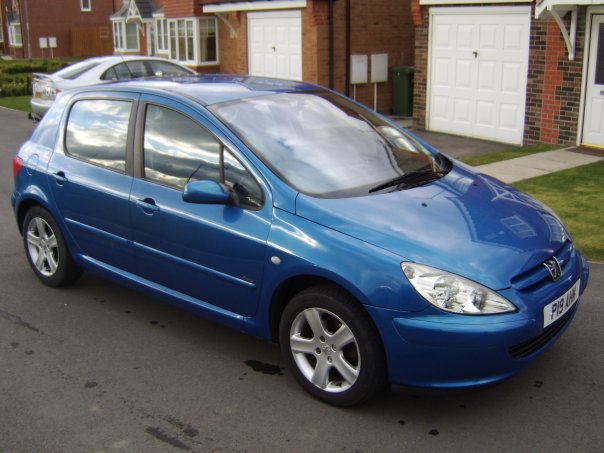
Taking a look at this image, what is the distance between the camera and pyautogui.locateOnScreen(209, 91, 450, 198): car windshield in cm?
455

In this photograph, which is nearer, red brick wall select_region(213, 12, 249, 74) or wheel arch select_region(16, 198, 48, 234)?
wheel arch select_region(16, 198, 48, 234)

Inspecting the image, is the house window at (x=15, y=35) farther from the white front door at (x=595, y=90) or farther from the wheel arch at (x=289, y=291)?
the wheel arch at (x=289, y=291)

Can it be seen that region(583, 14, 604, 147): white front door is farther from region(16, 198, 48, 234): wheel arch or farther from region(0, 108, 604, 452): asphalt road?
region(16, 198, 48, 234): wheel arch

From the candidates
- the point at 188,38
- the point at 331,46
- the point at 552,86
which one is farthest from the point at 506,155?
the point at 188,38

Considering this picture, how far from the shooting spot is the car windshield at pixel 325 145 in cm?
455

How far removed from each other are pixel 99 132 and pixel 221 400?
2.39 m

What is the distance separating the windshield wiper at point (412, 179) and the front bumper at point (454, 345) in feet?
3.41

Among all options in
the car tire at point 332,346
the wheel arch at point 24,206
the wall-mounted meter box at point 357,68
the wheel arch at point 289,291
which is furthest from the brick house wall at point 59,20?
the car tire at point 332,346

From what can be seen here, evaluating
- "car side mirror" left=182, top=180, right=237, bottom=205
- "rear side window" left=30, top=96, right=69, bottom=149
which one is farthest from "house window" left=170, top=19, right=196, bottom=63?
"car side mirror" left=182, top=180, right=237, bottom=205

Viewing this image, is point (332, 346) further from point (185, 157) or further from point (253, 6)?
point (253, 6)

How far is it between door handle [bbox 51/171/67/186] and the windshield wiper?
2.56 m

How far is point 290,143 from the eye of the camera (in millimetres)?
4762

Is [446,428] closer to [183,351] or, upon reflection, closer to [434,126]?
[183,351]

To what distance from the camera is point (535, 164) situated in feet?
37.9
